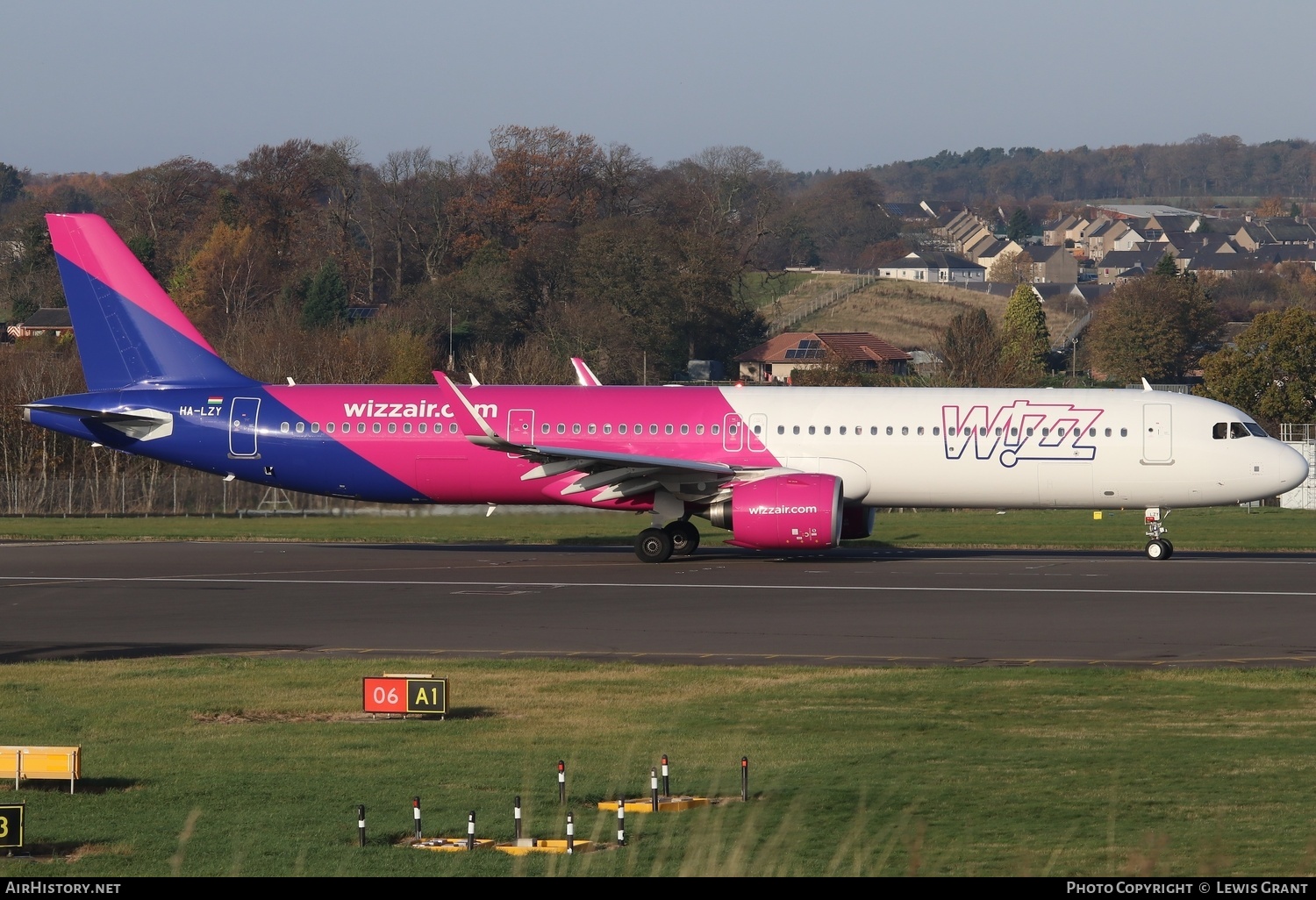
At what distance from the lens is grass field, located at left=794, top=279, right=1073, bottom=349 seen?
13724 centimetres

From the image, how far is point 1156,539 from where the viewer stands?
34.3m

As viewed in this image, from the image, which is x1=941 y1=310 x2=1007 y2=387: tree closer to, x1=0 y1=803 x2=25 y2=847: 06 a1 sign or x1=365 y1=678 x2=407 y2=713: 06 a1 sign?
x1=365 y1=678 x2=407 y2=713: 06 a1 sign

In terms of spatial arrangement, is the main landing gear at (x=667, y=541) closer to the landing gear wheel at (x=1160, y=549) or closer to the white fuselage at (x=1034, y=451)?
the white fuselage at (x=1034, y=451)

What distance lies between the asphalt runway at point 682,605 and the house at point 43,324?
79.7 metres

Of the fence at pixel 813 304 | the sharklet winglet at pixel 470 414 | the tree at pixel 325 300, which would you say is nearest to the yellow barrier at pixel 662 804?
the sharklet winglet at pixel 470 414

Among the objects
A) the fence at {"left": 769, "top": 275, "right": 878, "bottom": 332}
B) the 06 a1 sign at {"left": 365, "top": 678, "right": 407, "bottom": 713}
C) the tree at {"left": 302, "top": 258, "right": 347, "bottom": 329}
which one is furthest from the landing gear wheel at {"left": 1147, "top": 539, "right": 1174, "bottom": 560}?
the fence at {"left": 769, "top": 275, "right": 878, "bottom": 332}

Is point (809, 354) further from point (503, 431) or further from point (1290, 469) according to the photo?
point (503, 431)

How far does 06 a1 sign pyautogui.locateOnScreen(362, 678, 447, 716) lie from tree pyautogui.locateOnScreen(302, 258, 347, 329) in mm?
88108

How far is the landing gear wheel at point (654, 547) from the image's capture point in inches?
1325

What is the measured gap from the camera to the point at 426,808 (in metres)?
Result: 12.8

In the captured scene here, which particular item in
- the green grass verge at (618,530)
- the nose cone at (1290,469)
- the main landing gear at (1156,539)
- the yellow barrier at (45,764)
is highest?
the nose cone at (1290,469)

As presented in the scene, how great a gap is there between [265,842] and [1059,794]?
6.43 meters

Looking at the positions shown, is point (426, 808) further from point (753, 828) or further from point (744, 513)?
point (744, 513)
